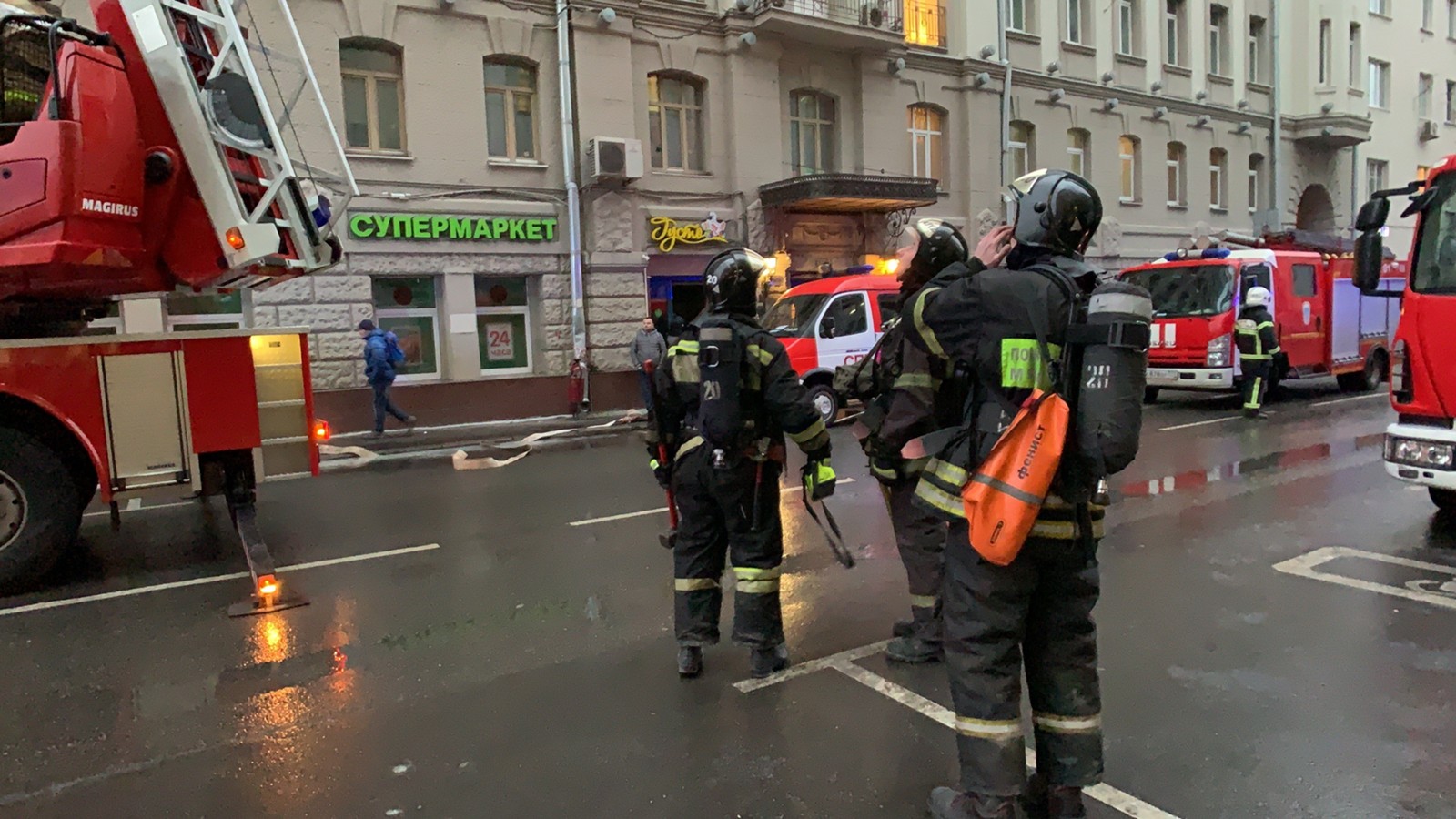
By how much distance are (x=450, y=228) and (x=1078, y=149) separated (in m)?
16.4

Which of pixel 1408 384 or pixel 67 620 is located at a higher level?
pixel 1408 384

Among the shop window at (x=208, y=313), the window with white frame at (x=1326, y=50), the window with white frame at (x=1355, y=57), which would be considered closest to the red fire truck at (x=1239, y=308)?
the shop window at (x=208, y=313)

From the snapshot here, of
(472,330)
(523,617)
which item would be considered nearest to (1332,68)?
(472,330)

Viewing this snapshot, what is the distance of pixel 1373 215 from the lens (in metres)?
6.32

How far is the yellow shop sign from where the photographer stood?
1725 centimetres

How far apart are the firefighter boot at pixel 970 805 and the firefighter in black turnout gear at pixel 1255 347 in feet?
39.8

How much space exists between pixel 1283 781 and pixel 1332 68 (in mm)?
33250

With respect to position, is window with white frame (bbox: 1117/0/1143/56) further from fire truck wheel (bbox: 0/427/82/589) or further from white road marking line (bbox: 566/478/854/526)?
fire truck wheel (bbox: 0/427/82/589)

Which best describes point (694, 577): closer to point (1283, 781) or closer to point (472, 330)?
point (1283, 781)

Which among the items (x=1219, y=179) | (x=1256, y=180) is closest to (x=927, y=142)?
(x=1219, y=179)

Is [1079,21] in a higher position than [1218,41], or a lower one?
lower

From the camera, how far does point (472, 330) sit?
1585 centimetres

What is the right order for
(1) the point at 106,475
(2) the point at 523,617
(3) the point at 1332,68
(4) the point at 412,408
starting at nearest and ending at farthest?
(2) the point at 523,617 < (1) the point at 106,475 < (4) the point at 412,408 < (3) the point at 1332,68

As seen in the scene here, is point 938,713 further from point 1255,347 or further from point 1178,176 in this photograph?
point 1178,176
